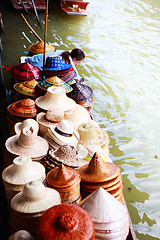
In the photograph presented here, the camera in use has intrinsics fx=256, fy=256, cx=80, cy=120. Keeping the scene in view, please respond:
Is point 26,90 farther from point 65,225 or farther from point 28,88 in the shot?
point 65,225

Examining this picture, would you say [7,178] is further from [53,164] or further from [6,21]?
[6,21]

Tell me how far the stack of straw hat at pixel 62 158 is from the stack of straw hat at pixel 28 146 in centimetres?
8

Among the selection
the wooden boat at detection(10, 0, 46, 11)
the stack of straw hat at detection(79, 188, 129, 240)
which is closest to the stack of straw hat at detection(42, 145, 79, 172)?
the stack of straw hat at detection(79, 188, 129, 240)

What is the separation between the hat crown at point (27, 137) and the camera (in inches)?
62.6

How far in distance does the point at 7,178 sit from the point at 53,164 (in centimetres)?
30

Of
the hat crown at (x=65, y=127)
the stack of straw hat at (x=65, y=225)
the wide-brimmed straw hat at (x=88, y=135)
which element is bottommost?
the wide-brimmed straw hat at (x=88, y=135)

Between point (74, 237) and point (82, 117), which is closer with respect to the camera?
point (74, 237)

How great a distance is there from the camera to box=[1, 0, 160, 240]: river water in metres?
2.78

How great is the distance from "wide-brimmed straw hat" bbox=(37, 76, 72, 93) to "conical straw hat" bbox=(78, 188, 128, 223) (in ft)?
4.26

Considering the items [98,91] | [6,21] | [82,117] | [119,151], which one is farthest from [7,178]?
[6,21]

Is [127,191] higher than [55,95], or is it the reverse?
[55,95]

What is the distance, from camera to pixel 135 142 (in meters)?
3.40

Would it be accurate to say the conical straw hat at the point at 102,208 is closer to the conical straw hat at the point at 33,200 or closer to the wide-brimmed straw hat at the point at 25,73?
the conical straw hat at the point at 33,200

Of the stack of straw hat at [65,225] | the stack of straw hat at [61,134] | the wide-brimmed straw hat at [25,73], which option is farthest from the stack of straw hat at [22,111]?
the stack of straw hat at [65,225]
